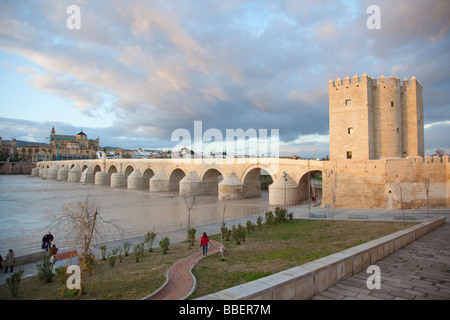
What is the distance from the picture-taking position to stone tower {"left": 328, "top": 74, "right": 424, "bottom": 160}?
18.0 m

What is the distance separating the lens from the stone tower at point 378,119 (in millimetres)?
17984

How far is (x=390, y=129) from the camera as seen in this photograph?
18.2 m

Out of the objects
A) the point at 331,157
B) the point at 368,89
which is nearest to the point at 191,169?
the point at 331,157

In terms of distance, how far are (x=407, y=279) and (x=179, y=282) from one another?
4.39 metres

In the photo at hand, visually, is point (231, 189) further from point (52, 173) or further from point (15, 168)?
point (15, 168)

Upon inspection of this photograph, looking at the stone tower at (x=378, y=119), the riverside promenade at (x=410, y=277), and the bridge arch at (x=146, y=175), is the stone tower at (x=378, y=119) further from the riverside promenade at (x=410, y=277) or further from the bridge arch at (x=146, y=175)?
the bridge arch at (x=146, y=175)

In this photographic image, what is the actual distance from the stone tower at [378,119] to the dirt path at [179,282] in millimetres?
14639

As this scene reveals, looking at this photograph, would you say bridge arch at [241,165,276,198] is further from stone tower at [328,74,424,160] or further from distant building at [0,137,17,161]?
distant building at [0,137,17,161]

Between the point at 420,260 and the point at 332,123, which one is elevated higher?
the point at 332,123

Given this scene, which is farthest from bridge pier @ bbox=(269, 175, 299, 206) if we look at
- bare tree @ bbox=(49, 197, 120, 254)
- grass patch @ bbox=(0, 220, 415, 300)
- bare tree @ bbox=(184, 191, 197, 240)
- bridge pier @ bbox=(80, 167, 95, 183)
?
bridge pier @ bbox=(80, 167, 95, 183)

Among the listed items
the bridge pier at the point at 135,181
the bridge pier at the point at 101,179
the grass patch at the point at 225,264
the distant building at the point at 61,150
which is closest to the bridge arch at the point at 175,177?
the bridge pier at the point at 135,181
